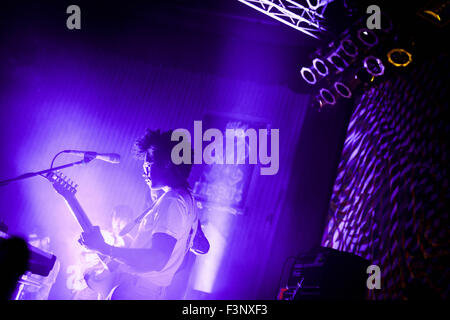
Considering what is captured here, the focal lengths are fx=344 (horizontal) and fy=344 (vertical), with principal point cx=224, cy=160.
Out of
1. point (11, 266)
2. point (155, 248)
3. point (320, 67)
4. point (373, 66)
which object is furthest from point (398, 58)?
point (11, 266)

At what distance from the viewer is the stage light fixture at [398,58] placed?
3543 millimetres

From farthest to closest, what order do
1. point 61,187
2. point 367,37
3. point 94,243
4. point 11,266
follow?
point 367,37, point 61,187, point 94,243, point 11,266

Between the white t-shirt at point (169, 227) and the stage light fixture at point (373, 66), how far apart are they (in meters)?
2.72

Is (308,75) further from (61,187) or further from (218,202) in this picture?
(61,187)

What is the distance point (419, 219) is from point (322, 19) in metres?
2.51

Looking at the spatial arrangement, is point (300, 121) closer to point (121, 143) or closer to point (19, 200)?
point (121, 143)

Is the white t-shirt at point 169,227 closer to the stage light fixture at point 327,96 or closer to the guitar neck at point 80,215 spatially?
the guitar neck at point 80,215

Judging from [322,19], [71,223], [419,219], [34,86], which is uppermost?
[322,19]

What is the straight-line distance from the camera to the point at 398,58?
360 centimetres

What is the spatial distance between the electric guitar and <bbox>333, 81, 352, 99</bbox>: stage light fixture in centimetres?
312

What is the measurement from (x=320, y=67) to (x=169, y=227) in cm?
317

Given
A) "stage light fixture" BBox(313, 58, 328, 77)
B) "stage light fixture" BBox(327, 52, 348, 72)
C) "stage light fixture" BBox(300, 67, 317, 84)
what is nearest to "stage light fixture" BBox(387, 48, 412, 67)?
"stage light fixture" BBox(327, 52, 348, 72)
